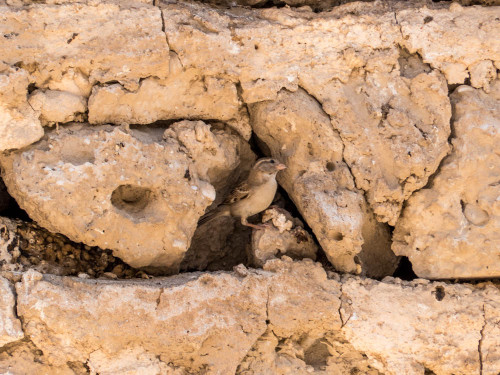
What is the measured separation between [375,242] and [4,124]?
10.3 ft

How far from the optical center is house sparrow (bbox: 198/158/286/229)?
17.8 ft

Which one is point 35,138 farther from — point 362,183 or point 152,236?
point 362,183

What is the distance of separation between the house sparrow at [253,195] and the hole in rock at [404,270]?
133 centimetres

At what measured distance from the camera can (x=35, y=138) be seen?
15.5ft

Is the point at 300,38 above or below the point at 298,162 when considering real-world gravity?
above

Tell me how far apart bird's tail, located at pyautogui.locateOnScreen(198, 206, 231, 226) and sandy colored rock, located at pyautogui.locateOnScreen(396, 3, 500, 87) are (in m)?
2.09

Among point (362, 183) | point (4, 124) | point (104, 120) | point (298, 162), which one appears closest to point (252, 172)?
point (298, 162)

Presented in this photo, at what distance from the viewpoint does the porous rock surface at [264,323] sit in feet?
14.6

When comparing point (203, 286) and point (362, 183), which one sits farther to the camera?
point (362, 183)

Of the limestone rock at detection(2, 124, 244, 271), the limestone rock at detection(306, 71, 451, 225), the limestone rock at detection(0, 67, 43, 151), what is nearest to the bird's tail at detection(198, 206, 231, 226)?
the limestone rock at detection(2, 124, 244, 271)

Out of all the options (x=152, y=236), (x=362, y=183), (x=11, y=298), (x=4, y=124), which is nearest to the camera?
(x=11, y=298)

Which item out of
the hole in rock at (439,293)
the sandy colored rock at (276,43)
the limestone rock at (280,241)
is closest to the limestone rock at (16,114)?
the sandy colored rock at (276,43)

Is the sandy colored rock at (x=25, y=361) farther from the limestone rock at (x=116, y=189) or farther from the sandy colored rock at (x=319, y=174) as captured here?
the sandy colored rock at (x=319, y=174)

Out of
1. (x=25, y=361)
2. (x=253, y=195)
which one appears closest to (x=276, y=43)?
(x=253, y=195)
